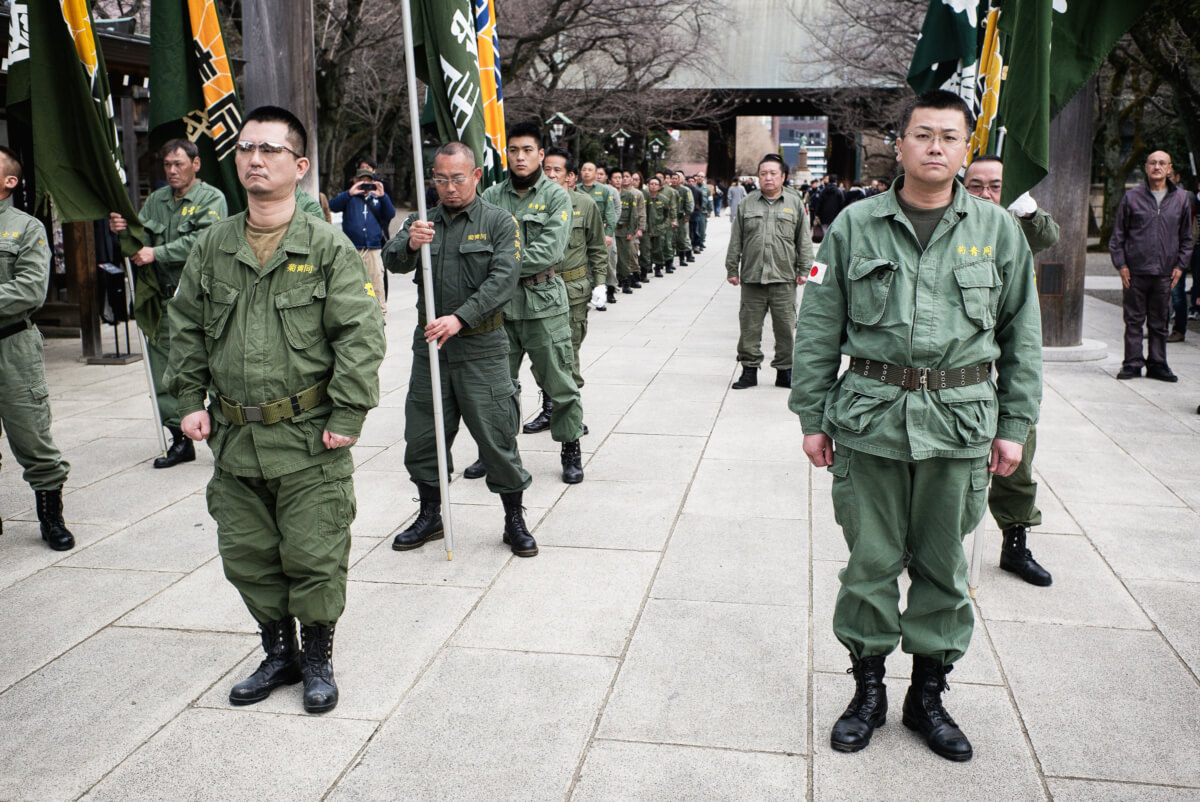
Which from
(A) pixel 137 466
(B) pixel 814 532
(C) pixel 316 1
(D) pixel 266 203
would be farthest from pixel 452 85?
(C) pixel 316 1

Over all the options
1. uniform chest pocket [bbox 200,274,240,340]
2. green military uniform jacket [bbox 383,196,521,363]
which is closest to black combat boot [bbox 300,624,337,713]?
uniform chest pocket [bbox 200,274,240,340]

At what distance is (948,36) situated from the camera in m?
5.50

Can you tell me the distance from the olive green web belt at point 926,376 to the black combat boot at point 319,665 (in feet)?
6.76

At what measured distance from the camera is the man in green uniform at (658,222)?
838 inches

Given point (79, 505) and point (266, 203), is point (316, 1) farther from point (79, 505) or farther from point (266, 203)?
point (266, 203)

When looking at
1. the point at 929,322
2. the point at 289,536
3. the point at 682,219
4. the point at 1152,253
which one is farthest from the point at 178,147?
the point at 682,219

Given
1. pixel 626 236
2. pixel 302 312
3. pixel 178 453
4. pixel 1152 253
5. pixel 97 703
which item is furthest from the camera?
pixel 626 236

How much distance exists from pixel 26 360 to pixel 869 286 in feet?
13.8

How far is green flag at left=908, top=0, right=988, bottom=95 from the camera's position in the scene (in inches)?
212

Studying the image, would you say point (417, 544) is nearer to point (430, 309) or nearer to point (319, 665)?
point (430, 309)

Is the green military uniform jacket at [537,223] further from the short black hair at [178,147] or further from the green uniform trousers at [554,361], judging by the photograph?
the short black hair at [178,147]

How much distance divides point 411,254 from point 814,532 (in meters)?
2.47

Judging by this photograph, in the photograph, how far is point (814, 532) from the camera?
561 centimetres

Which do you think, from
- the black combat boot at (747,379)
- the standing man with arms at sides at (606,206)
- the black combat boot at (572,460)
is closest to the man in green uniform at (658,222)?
the standing man with arms at sides at (606,206)
